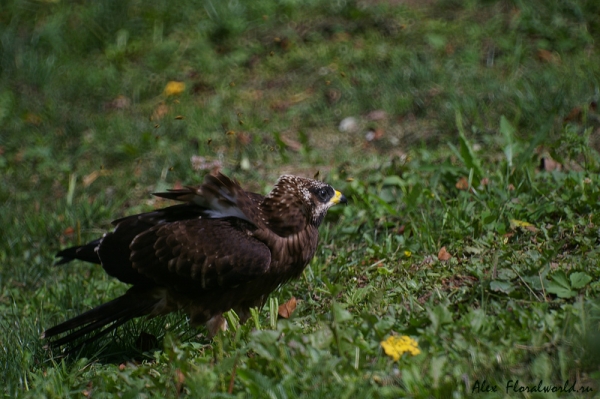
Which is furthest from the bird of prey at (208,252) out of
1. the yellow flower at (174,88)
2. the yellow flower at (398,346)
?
the yellow flower at (174,88)

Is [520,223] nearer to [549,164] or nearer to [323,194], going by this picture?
[549,164]

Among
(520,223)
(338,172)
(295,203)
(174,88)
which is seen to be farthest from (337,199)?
(174,88)

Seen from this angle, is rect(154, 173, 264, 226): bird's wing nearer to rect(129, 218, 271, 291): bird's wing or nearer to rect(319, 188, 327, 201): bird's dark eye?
rect(129, 218, 271, 291): bird's wing

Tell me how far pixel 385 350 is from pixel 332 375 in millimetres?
289

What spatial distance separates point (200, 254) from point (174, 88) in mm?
4196

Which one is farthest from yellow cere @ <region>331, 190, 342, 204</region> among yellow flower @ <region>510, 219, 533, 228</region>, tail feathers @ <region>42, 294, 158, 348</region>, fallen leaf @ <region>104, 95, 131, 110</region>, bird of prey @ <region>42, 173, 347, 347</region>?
fallen leaf @ <region>104, 95, 131, 110</region>

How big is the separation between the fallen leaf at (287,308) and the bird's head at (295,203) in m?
0.44

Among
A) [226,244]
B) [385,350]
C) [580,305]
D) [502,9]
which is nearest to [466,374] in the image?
[385,350]

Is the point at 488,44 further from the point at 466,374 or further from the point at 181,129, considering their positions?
the point at 466,374

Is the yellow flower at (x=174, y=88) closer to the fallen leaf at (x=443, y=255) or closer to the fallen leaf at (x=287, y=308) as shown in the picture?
the fallen leaf at (x=287, y=308)

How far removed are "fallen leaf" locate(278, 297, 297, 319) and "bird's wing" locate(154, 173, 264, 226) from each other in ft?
1.77

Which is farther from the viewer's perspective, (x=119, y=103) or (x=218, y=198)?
(x=119, y=103)

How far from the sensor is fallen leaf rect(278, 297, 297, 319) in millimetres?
4559

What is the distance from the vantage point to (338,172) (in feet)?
20.9
